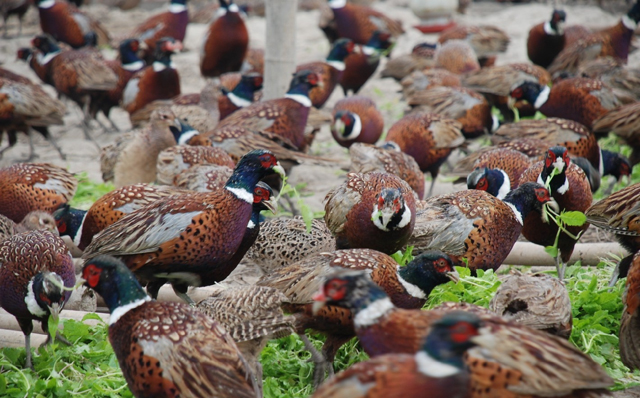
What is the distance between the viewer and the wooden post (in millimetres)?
8086

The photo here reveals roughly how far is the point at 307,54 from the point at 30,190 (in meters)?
8.10

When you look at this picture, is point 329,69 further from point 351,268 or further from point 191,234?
point 351,268

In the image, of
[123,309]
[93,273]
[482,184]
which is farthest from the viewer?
[482,184]

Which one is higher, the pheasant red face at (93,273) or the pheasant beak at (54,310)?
Answer: the pheasant red face at (93,273)

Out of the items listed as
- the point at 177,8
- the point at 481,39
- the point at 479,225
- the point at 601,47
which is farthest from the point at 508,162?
the point at 177,8

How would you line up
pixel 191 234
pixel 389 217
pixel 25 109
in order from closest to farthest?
pixel 191 234 → pixel 389 217 → pixel 25 109

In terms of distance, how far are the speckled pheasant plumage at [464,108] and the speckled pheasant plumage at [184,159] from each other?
8.44 feet

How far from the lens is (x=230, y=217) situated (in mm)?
4352

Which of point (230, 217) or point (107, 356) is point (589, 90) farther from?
point (107, 356)

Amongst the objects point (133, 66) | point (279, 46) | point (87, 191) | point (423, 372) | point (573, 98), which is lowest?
point (87, 191)

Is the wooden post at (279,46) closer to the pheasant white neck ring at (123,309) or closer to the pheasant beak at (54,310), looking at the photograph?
the pheasant beak at (54,310)

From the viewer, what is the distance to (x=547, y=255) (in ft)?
17.3

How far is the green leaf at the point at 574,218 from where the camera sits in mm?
4641

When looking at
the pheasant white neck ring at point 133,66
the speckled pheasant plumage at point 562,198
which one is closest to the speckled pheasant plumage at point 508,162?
the speckled pheasant plumage at point 562,198
